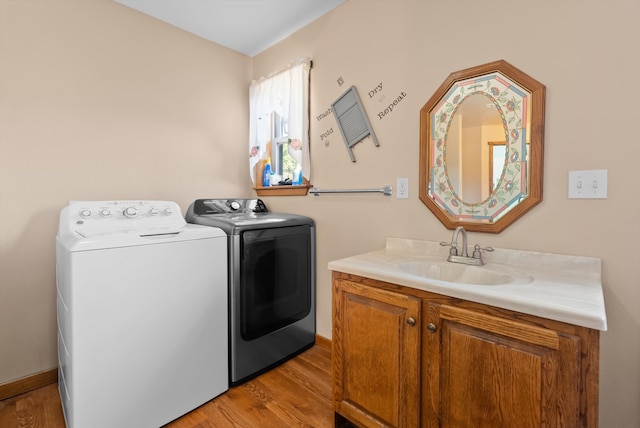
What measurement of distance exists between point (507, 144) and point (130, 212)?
2095 millimetres

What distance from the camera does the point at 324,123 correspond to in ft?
7.43

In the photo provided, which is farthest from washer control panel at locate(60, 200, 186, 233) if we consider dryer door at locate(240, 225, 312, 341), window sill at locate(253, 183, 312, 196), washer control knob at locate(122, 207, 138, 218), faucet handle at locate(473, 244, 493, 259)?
faucet handle at locate(473, 244, 493, 259)

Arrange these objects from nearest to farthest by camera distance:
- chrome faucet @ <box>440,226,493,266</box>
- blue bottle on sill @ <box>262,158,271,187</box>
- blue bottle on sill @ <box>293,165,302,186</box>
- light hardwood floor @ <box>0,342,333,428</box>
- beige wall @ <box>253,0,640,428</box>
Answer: beige wall @ <box>253,0,640,428</box> → chrome faucet @ <box>440,226,493,266</box> → light hardwood floor @ <box>0,342,333,428</box> → blue bottle on sill @ <box>293,165,302,186</box> → blue bottle on sill @ <box>262,158,271,187</box>

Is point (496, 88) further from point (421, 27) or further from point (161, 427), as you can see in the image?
point (161, 427)

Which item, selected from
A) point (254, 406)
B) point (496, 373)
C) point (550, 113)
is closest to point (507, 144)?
point (550, 113)

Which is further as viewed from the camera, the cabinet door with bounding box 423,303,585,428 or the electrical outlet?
the electrical outlet

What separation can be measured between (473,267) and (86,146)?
2.42m

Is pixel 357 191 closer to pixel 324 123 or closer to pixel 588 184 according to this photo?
pixel 324 123

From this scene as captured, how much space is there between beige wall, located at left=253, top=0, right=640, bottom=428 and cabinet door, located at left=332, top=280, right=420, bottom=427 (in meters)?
0.60

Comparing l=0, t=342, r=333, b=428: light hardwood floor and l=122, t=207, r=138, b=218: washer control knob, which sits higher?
l=122, t=207, r=138, b=218: washer control knob

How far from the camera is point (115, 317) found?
4.50 ft

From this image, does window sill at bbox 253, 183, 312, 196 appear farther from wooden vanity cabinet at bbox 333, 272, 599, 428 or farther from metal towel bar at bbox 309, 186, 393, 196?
wooden vanity cabinet at bbox 333, 272, 599, 428

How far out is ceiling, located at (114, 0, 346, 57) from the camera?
2.12 m

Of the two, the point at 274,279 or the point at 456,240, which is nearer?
the point at 456,240
